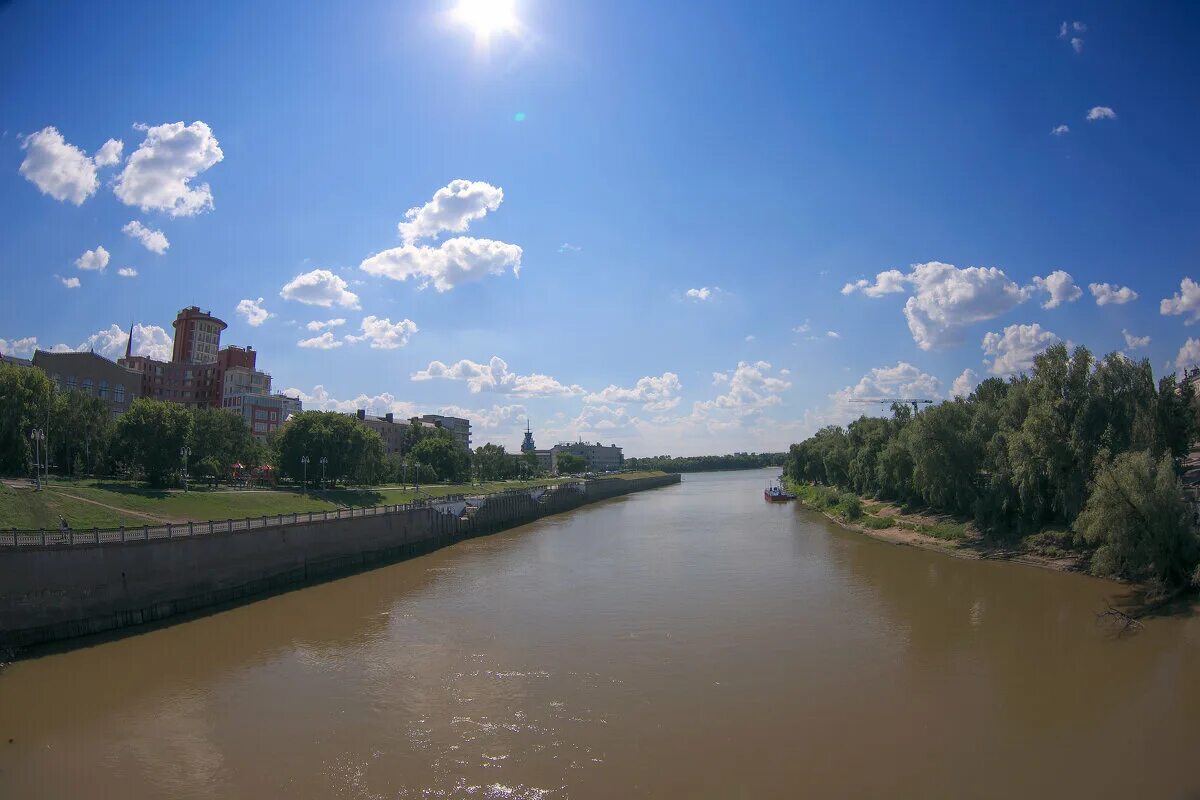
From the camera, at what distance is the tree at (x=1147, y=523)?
26.0 meters

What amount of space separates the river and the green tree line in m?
3.39

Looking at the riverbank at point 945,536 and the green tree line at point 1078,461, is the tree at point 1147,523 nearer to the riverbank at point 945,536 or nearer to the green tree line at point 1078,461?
the green tree line at point 1078,461

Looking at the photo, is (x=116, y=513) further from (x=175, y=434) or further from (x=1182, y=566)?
(x=1182, y=566)

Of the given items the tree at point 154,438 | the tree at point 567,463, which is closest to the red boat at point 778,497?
the tree at point 154,438

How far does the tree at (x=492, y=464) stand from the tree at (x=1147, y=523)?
111602 mm

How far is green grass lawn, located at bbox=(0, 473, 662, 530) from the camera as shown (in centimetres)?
3491

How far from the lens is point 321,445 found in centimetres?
6969

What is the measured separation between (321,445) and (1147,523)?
69.6 meters

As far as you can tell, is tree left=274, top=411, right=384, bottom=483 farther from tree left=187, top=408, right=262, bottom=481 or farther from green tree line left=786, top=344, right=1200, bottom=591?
green tree line left=786, top=344, right=1200, bottom=591

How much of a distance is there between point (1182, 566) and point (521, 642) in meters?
27.9

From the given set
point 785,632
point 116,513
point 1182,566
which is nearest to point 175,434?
point 116,513

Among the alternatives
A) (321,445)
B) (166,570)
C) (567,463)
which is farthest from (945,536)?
(567,463)

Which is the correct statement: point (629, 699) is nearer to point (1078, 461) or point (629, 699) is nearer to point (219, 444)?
point (1078, 461)

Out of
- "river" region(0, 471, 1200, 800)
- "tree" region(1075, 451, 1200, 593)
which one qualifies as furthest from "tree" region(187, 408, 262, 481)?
"tree" region(1075, 451, 1200, 593)
